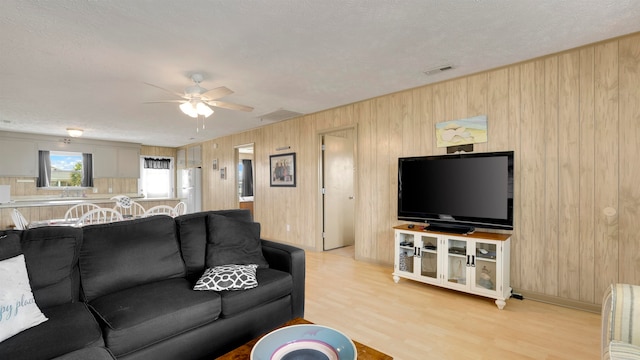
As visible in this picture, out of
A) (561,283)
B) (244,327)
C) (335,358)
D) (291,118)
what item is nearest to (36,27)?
(244,327)

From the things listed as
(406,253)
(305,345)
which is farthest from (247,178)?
(305,345)

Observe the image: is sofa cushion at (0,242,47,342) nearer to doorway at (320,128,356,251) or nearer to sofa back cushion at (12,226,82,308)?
sofa back cushion at (12,226,82,308)

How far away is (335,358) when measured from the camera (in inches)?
48.2

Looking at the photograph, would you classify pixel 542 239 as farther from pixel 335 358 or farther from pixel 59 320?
pixel 59 320

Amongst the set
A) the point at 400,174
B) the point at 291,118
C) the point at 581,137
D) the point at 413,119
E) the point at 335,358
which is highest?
the point at 291,118

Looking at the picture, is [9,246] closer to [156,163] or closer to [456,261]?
[456,261]

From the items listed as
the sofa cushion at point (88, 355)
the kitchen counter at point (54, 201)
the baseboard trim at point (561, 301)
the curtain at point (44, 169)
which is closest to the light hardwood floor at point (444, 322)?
the baseboard trim at point (561, 301)

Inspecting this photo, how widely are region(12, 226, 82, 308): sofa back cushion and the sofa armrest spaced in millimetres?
1333

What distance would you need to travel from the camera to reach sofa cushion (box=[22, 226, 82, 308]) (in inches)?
65.0

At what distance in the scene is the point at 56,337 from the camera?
136 cm

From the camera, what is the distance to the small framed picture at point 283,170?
5.40 meters

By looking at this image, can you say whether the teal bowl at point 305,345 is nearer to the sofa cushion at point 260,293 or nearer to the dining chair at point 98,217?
the sofa cushion at point 260,293

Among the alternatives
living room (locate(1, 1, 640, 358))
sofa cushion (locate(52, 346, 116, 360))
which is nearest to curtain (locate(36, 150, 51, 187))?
sofa cushion (locate(52, 346, 116, 360))

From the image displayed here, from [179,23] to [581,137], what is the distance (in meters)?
3.61
